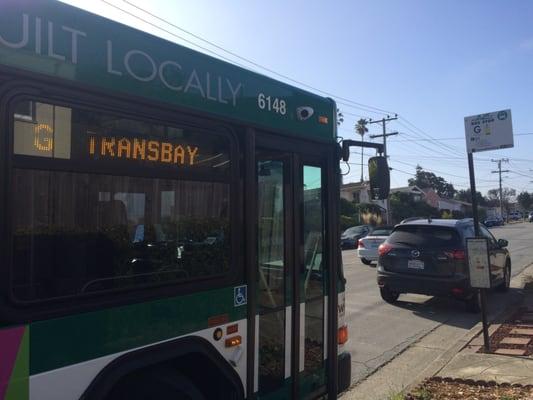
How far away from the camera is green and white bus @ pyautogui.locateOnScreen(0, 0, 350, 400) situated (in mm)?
2355

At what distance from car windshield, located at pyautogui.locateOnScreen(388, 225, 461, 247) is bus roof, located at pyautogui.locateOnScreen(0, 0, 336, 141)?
6.20 meters

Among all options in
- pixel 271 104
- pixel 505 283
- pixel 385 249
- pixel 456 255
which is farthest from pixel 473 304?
pixel 271 104

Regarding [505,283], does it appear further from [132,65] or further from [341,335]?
[132,65]

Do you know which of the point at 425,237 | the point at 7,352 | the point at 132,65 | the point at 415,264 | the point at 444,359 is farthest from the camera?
the point at 425,237

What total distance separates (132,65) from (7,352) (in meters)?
1.60

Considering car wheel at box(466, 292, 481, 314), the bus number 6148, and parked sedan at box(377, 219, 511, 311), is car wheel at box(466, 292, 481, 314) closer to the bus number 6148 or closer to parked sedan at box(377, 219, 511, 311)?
parked sedan at box(377, 219, 511, 311)

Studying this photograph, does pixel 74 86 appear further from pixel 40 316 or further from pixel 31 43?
pixel 40 316

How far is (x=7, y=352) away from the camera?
2.22 m

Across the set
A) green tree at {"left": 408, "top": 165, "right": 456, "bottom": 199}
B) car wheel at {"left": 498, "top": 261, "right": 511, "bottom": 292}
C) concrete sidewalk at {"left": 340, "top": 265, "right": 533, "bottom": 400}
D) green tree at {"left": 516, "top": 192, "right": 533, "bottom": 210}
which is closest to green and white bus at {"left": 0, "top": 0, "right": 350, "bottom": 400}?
concrete sidewalk at {"left": 340, "top": 265, "right": 533, "bottom": 400}

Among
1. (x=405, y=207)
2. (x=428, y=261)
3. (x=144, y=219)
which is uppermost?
(x=405, y=207)

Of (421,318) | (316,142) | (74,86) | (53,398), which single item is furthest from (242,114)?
(421,318)

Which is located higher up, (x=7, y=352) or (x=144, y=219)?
(x=144, y=219)

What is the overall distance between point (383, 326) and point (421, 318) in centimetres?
104

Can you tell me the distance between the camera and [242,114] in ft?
11.8
